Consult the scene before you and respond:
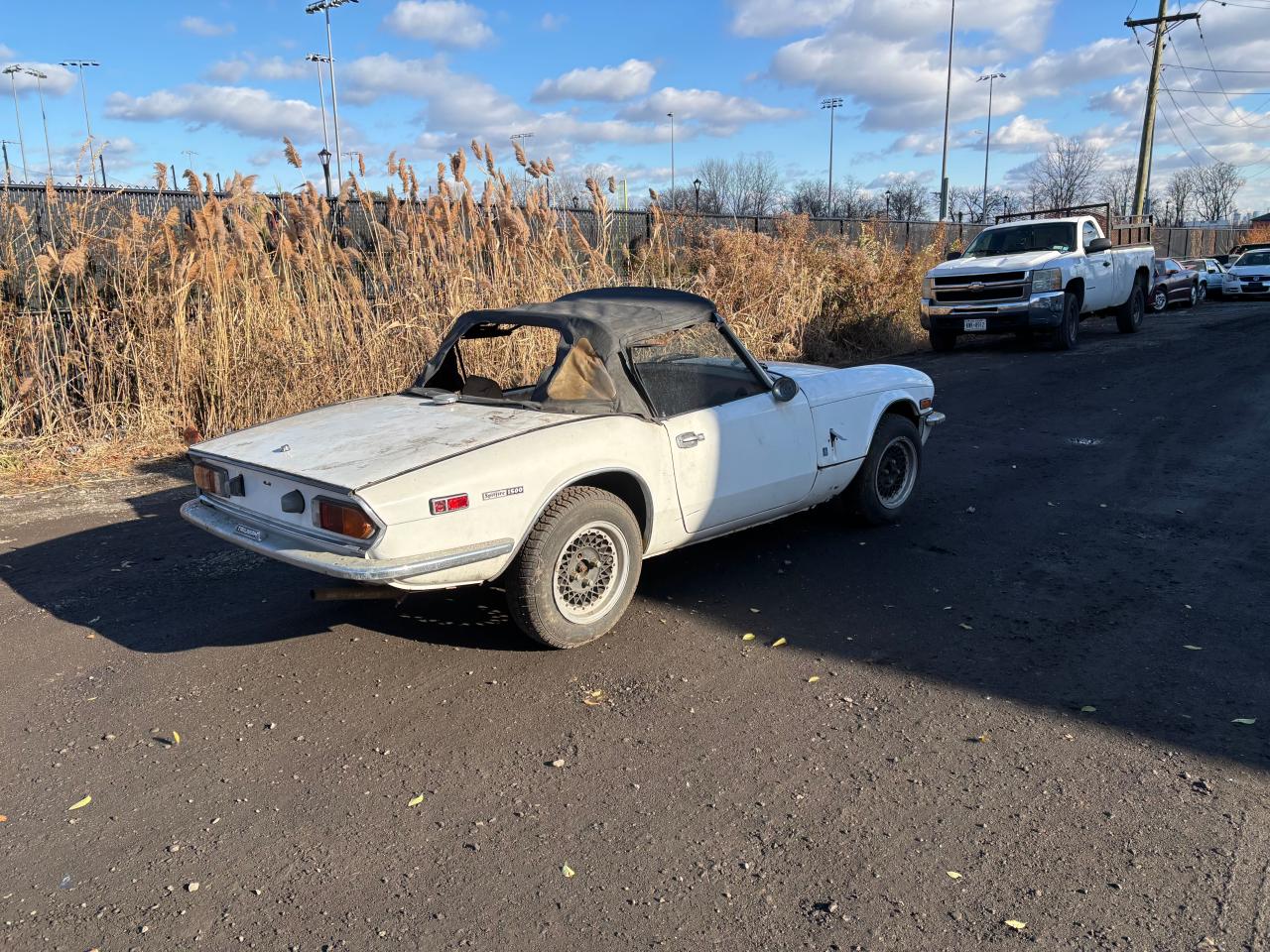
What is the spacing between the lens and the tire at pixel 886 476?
5.80 m

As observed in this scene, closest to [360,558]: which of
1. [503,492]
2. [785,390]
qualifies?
[503,492]

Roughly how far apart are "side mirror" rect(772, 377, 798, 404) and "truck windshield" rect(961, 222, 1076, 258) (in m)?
12.2

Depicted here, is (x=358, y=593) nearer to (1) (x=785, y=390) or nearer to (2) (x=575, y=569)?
(2) (x=575, y=569)

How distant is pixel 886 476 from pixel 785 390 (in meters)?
1.38

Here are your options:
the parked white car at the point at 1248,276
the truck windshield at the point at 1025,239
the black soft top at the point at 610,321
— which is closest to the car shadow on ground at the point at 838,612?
the black soft top at the point at 610,321

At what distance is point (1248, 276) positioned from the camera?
27.8m

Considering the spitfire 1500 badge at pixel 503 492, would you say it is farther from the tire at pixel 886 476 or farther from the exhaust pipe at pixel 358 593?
the tire at pixel 886 476

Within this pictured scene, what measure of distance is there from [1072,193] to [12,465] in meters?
70.0

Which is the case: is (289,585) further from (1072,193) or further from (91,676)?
(1072,193)

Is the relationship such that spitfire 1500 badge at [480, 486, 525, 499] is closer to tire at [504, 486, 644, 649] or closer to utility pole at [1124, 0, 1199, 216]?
Result: tire at [504, 486, 644, 649]

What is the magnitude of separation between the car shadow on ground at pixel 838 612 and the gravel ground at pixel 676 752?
0.02 metres

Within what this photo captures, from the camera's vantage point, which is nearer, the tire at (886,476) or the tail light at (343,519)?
the tail light at (343,519)

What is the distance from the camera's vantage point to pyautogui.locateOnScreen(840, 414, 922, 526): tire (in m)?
5.80

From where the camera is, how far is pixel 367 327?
353 inches
